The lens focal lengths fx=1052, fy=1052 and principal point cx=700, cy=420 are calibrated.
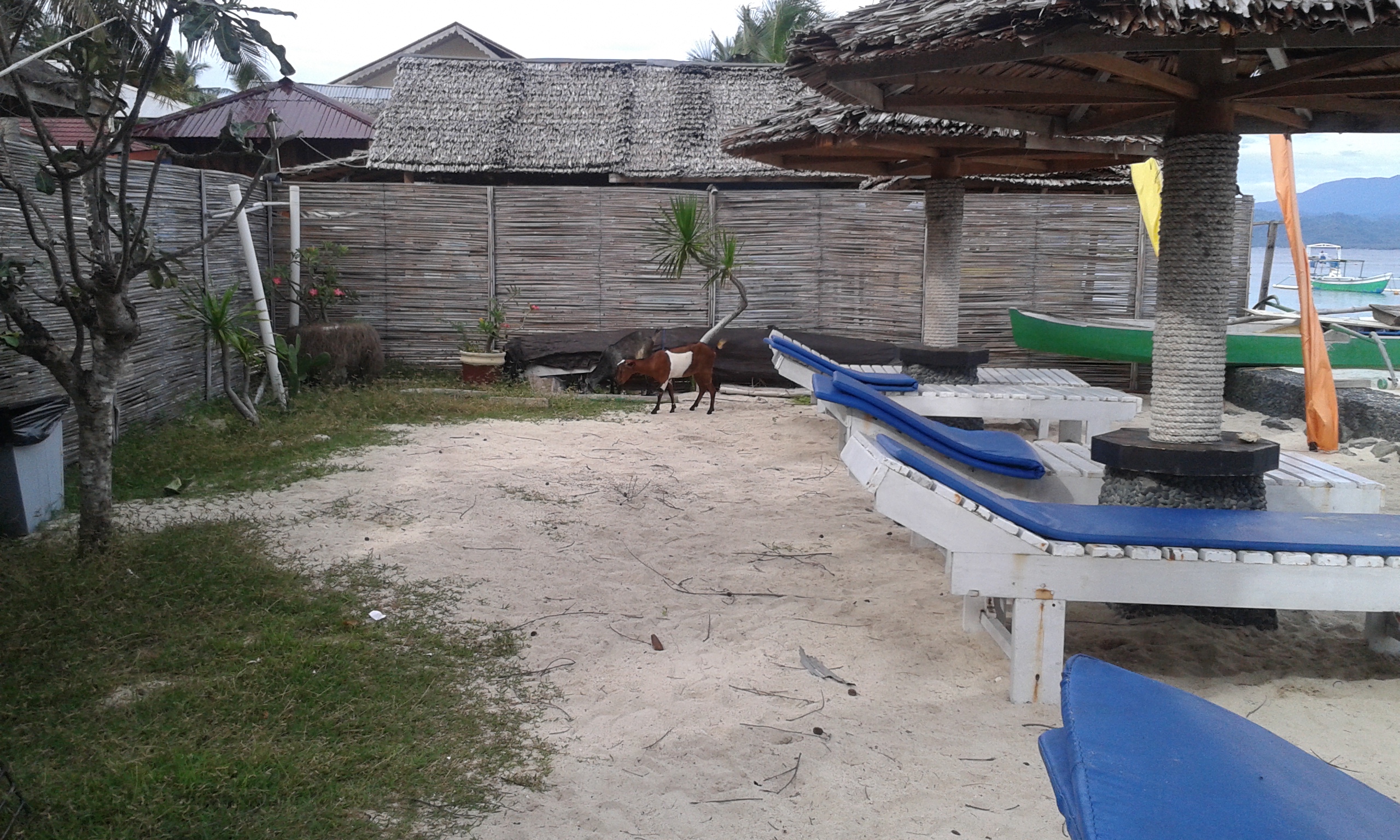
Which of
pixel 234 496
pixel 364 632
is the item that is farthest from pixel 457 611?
pixel 234 496

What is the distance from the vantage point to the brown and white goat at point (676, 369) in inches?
346

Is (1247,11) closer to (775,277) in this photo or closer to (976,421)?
(976,421)

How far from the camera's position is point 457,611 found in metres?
4.03

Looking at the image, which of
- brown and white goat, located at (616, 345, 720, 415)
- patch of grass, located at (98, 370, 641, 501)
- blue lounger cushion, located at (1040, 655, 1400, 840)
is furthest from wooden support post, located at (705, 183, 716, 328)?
blue lounger cushion, located at (1040, 655, 1400, 840)

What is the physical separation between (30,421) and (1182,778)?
199 inches

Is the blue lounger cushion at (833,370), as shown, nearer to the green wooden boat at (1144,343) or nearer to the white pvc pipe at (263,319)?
the green wooden boat at (1144,343)

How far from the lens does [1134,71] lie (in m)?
3.80

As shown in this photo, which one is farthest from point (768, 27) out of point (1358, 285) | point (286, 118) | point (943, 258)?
point (1358, 285)

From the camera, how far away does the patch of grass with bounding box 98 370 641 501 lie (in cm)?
585

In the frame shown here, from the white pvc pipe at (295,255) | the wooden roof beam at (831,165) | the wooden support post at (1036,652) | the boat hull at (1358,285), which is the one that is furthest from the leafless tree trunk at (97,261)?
the boat hull at (1358,285)

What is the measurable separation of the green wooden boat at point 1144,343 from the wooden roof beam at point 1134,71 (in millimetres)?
5791

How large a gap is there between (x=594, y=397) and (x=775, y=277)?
244 centimetres

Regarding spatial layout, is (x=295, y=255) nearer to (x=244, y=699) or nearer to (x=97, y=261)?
(x=97, y=261)

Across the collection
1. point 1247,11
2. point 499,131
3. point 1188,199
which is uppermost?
point 499,131
